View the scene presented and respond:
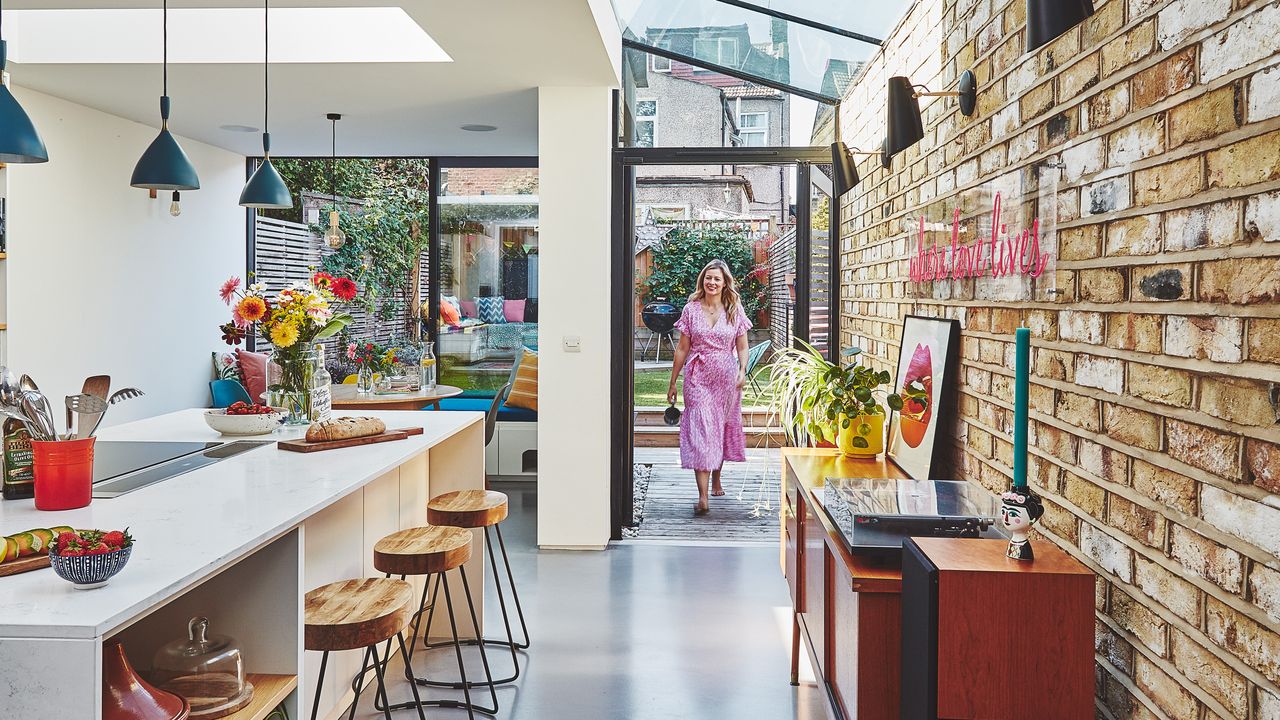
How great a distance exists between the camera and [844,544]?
227 centimetres

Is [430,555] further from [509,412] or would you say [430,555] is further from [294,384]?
[509,412]

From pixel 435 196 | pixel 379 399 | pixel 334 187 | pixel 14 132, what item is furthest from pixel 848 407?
pixel 334 187

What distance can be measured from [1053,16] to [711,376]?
412cm

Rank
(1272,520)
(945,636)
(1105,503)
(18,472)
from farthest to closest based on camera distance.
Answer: (18,472) < (1105,503) < (945,636) < (1272,520)

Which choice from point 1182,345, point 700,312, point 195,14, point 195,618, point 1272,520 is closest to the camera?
point 1272,520

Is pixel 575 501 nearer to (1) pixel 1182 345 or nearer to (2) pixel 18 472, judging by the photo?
(2) pixel 18 472

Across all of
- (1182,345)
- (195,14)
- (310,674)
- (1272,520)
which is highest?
(195,14)

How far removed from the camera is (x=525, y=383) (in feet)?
24.7

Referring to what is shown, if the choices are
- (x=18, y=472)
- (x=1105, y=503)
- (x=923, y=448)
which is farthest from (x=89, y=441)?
(x=923, y=448)

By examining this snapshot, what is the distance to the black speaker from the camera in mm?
1681

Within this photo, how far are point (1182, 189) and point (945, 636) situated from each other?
85 cm

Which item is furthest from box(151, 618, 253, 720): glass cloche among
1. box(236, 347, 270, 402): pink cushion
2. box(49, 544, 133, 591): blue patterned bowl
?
box(236, 347, 270, 402): pink cushion

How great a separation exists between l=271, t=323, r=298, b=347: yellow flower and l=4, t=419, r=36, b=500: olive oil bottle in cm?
117

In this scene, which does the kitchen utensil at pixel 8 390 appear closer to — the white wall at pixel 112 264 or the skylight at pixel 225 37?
the skylight at pixel 225 37
